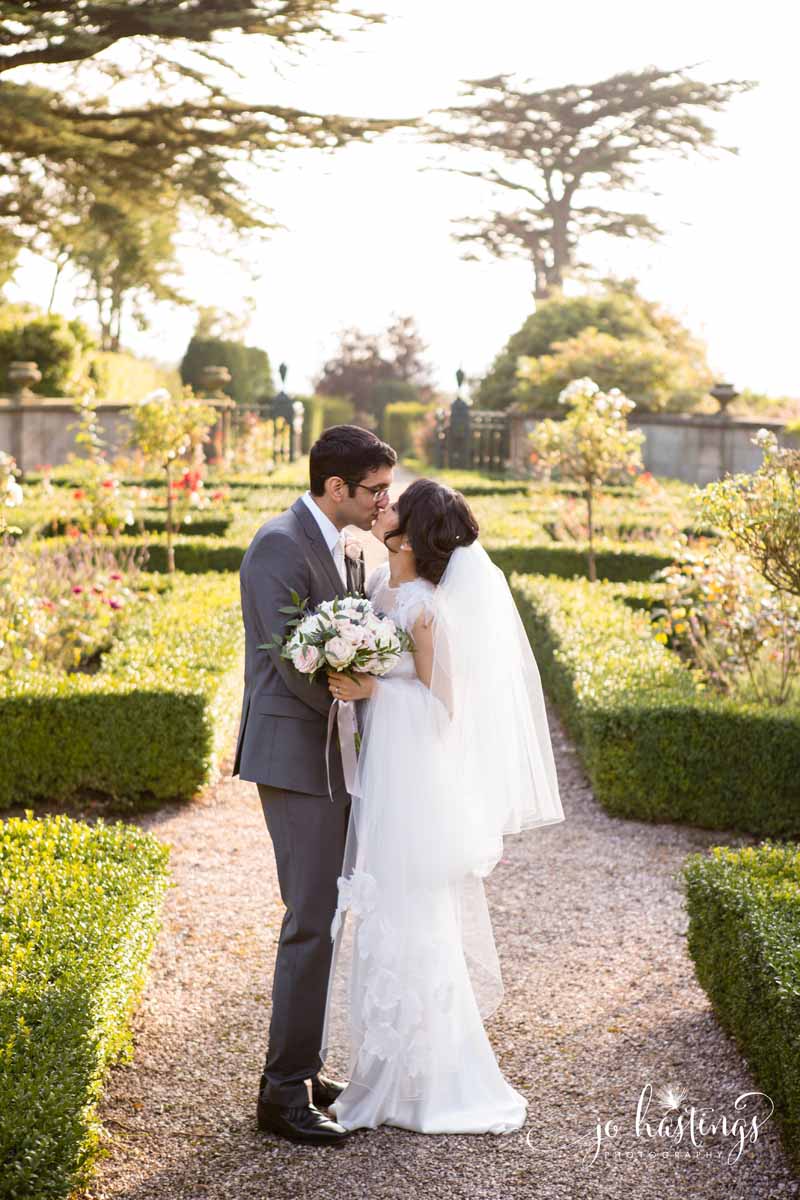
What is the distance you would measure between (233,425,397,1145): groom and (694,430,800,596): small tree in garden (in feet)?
8.77

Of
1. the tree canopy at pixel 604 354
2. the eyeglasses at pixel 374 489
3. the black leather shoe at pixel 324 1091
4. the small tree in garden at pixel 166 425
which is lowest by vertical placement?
the black leather shoe at pixel 324 1091

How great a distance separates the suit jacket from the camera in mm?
3184

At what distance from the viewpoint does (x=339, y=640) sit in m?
3.03

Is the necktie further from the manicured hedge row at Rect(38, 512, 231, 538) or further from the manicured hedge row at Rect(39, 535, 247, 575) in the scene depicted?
the manicured hedge row at Rect(38, 512, 231, 538)

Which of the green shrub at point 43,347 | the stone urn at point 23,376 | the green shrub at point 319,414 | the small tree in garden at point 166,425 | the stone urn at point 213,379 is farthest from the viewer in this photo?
the green shrub at point 319,414

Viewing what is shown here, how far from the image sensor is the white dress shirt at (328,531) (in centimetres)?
331

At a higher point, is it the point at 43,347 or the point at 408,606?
the point at 43,347

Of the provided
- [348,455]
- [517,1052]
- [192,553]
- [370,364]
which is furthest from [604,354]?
[370,364]

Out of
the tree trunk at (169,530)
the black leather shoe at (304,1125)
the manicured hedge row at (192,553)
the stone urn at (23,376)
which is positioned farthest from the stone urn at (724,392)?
the black leather shoe at (304,1125)

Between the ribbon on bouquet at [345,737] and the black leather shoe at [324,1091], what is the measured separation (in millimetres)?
843

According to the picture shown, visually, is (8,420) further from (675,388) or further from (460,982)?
(460,982)

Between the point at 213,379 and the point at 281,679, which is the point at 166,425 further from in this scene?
the point at 213,379

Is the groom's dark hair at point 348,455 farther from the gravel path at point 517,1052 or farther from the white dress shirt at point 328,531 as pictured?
the gravel path at point 517,1052

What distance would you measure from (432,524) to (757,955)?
4.90 ft
